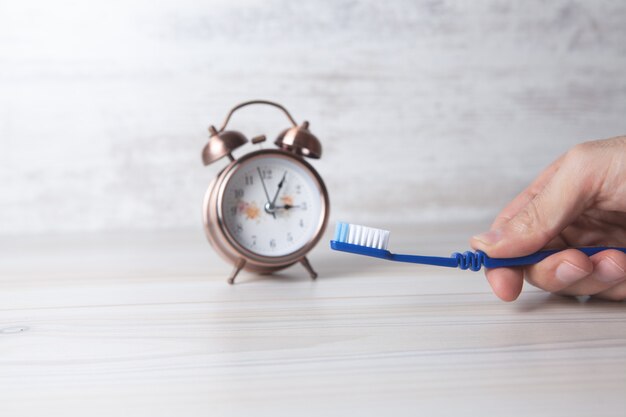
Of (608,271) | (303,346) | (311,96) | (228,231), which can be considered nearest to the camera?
(303,346)

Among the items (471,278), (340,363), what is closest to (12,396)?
(340,363)

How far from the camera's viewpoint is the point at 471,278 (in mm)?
1235

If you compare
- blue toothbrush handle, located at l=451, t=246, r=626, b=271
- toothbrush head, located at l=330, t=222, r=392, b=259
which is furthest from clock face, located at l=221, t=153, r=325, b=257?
blue toothbrush handle, located at l=451, t=246, r=626, b=271

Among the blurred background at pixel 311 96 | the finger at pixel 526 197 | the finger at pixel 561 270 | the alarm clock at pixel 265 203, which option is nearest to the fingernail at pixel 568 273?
the finger at pixel 561 270

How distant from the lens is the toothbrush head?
0.97 metres

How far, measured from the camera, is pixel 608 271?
96 centimetres

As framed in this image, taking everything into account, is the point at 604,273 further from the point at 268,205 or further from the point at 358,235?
the point at 268,205

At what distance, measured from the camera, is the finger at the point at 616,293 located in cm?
100

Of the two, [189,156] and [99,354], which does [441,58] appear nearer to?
[189,156]

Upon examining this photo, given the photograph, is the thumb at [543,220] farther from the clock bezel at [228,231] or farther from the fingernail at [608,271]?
the clock bezel at [228,231]

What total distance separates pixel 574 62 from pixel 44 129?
154cm

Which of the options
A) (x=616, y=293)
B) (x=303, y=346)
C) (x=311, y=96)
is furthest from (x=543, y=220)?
(x=311, y=96)

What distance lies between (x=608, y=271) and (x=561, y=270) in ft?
0.20

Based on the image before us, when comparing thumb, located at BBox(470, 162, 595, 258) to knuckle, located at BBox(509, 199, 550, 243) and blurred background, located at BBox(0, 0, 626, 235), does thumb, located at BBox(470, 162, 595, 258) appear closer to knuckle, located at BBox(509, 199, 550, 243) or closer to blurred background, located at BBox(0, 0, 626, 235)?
knuckle, located at BBox(509, 199, 550, 243)
